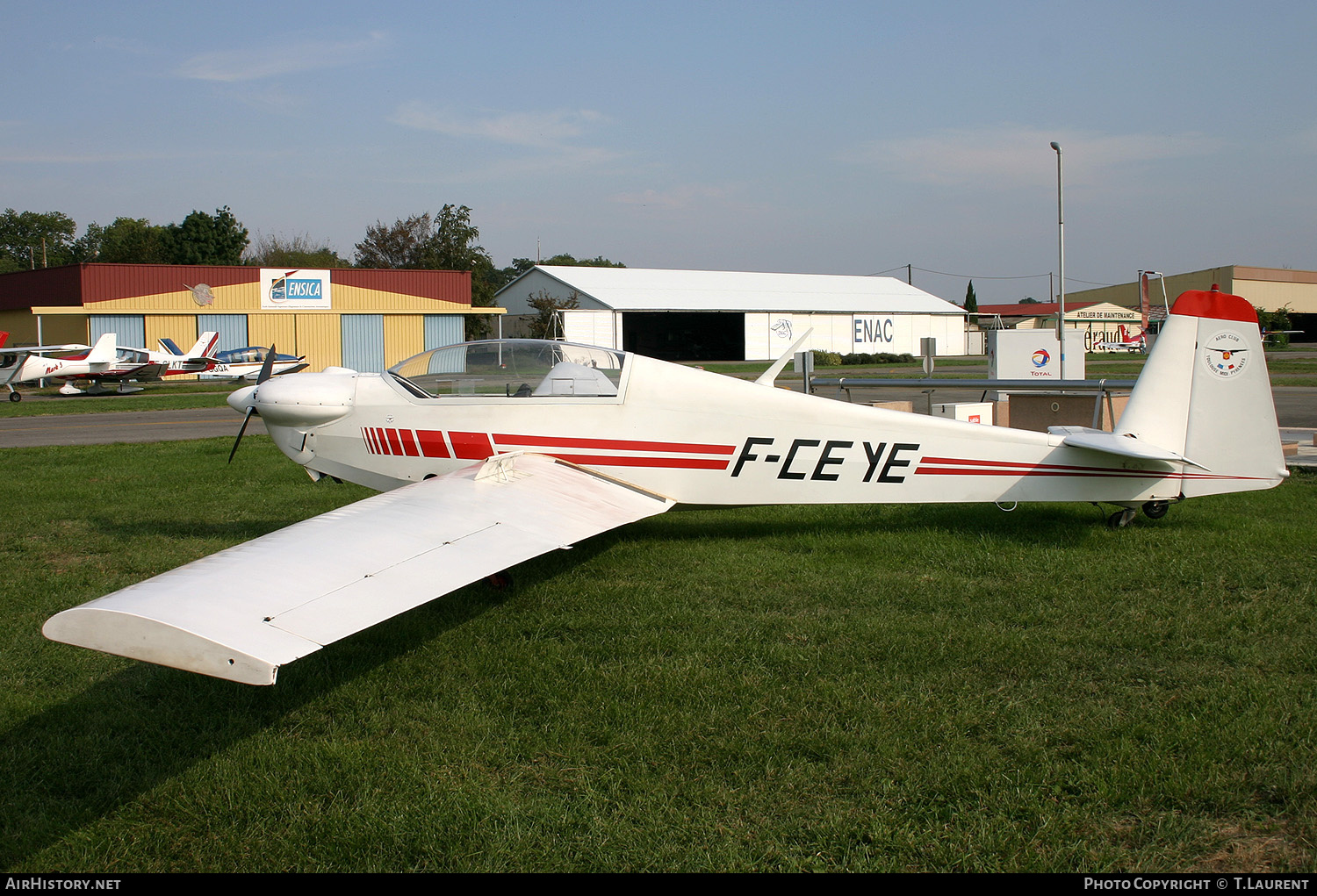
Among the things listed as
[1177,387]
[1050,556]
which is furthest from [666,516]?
[1177,387]

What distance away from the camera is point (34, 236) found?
99312 mm

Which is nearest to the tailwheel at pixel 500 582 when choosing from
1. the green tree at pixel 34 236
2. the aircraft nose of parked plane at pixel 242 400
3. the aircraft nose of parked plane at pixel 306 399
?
the aircraft nose of parked plane at pixel 306 399

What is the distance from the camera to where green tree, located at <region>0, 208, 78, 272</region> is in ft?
317

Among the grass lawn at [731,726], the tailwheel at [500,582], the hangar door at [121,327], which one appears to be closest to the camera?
the grass lawn at [731,726]

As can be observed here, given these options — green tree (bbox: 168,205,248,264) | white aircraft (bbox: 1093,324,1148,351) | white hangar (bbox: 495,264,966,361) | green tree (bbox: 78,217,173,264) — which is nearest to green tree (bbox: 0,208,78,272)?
green tree (bbox: 78,217,173,264)

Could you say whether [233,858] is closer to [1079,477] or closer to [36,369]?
[1079,477]

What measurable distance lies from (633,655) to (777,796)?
5.14 ft

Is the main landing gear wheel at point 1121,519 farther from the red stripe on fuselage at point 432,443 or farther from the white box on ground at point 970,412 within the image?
the red stripe on fuselage at point 432,443

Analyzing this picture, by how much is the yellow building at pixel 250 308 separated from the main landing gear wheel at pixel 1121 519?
37.8m

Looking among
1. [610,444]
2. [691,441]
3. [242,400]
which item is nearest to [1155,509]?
[691,441]

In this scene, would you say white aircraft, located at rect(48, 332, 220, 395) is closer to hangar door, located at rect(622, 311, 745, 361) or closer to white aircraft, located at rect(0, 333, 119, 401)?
white aircraft, located at rect(0, 333, 119, 401)

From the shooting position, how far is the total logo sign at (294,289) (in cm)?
4097

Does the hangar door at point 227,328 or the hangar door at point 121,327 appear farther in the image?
the hangar door at point 227,328

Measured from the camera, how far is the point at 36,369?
31844 mm
